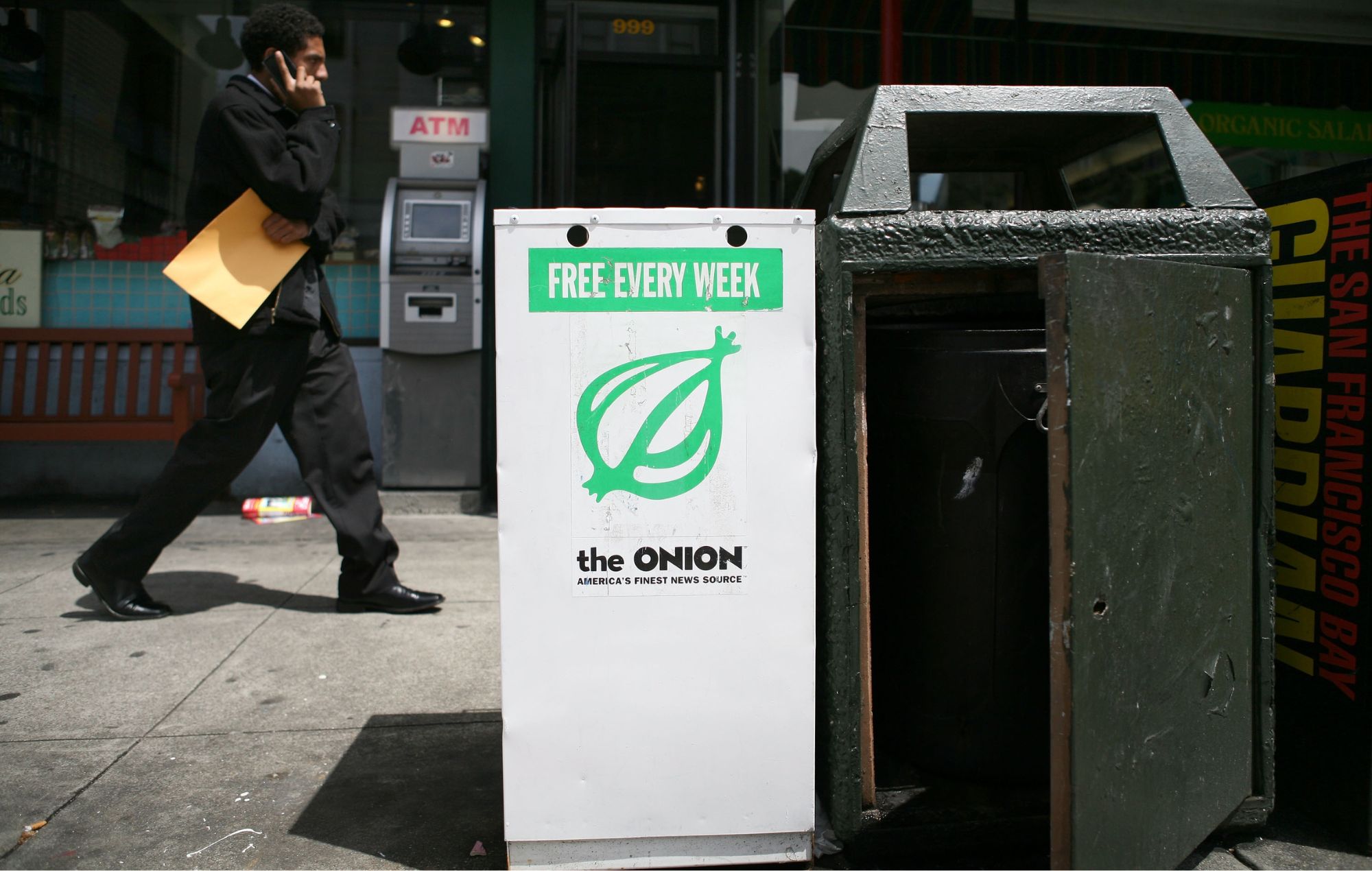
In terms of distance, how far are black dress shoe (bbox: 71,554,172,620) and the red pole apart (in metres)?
4.02

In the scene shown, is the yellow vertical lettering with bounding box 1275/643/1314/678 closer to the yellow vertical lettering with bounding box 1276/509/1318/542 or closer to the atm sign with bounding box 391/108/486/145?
the yellow vertical lettering with bounding box 1276/509/1318/542

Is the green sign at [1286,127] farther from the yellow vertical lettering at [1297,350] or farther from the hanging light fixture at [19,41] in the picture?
the hanging light fixture at [19,41]

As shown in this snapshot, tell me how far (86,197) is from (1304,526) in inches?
259

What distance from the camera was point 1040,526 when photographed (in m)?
2.21

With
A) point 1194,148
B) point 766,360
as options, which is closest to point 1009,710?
point 766,360

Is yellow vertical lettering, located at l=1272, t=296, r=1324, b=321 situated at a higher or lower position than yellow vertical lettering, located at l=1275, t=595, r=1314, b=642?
higher

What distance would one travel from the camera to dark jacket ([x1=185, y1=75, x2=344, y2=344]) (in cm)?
351

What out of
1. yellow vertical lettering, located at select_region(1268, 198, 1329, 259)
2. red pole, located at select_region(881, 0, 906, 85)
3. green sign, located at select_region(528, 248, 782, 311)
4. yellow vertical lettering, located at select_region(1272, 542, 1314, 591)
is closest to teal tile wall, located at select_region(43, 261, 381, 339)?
red pole, located at select_region(881, 0, 906, 85)

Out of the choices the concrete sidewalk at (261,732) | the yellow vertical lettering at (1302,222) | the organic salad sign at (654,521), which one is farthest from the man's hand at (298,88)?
the yellow vertical lettering at (1302,222)

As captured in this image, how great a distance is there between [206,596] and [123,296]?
3.01 m

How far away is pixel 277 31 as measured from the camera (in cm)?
362

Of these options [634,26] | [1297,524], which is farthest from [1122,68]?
[1297,524]

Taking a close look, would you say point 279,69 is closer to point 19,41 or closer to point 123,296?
point 123,296

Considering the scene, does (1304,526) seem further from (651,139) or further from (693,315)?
(651,139)
